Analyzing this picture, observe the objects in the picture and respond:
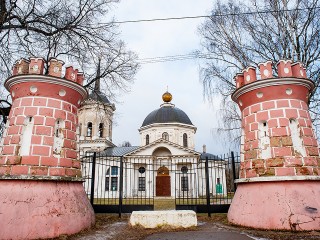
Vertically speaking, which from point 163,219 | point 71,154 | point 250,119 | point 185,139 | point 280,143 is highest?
point 185,139

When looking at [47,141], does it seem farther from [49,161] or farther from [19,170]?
[19,170]

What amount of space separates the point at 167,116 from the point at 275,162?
30894 mm

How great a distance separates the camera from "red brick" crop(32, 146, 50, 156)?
6.51 m

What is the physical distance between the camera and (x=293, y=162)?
688 centimetres

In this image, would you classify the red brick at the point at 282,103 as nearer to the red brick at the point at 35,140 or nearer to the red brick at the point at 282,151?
the red brick at the point at 282,151

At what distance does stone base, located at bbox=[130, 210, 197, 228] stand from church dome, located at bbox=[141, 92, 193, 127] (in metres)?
30.0

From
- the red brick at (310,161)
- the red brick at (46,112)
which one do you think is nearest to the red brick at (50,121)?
the red brick at (46,112)

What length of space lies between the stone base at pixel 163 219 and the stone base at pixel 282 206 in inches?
62.0

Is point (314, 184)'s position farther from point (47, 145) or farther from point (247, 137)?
point (47, 145)

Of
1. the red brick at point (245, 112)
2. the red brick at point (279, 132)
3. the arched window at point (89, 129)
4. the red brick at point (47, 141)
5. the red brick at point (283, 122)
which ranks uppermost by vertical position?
the arched window at point (89, 129)

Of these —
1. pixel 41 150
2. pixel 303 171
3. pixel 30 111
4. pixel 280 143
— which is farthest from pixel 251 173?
pixel 30 111

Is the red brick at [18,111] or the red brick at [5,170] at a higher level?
the red brick at [18,111]

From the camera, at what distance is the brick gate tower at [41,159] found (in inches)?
233

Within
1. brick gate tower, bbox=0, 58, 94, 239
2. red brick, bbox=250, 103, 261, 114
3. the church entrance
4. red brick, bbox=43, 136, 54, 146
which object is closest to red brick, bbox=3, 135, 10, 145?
brick gate tower, bbox=0, 58, 94, 239
